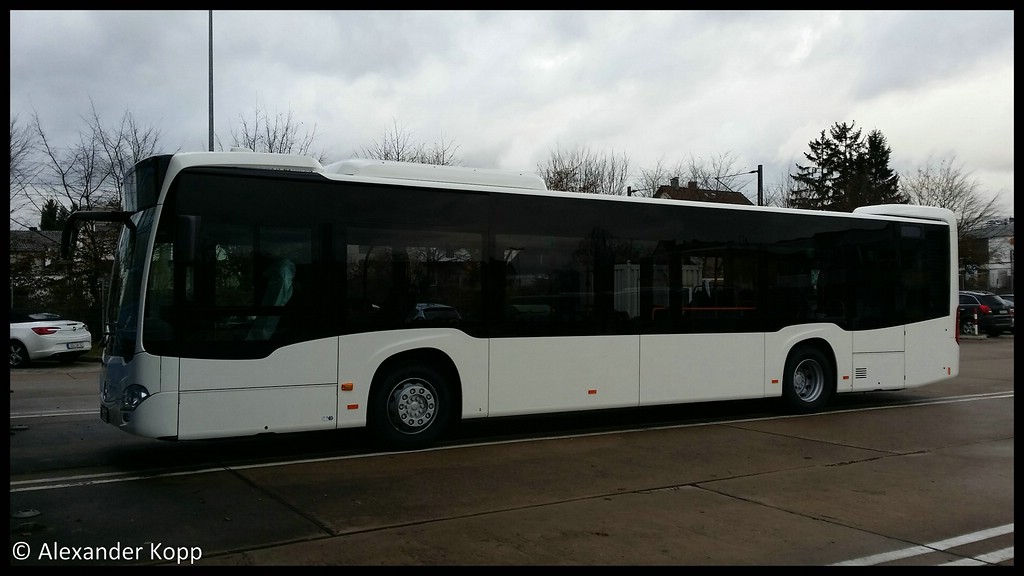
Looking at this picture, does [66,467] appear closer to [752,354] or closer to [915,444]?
[752,354]

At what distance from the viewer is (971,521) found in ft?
21.4

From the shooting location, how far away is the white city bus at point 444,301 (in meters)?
8.15

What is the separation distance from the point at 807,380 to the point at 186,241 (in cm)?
874

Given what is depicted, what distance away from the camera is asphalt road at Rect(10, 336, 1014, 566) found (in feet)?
18.6

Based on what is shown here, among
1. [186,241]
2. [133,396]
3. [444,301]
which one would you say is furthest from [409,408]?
[186,241]

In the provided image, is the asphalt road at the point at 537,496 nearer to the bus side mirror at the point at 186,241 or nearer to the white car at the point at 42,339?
the bus side mirror at the point at 186,241

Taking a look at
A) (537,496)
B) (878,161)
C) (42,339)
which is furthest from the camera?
(878,161)

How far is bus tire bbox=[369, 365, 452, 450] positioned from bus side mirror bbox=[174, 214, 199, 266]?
227 cm

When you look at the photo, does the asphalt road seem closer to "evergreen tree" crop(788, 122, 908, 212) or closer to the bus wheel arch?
the bus wheel arch

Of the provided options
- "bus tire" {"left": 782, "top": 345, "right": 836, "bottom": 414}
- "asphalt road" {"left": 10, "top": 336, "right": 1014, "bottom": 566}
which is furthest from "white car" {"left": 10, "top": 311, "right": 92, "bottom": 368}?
"bus tire" {"left": 782, "top": 345, "right": 836, "bottom": 414}

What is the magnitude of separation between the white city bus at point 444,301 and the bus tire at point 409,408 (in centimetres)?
2
